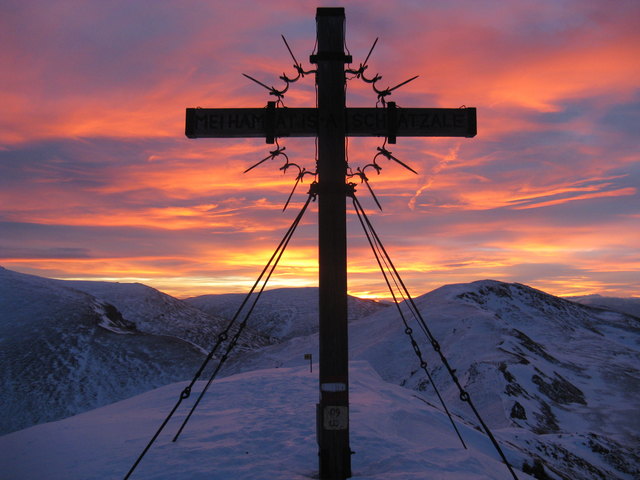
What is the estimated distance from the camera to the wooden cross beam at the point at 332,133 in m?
6.29

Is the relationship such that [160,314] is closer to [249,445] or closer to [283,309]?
[283,309]

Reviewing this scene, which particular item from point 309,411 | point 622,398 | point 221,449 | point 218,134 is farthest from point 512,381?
point 218,134

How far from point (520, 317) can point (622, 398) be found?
844 inches

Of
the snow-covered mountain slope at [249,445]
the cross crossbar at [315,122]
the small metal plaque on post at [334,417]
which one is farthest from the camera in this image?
the snow-covered mountain slope at [249,445]

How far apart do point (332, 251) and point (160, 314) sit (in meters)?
95.6

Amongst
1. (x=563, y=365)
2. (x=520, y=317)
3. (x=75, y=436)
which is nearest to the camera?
(x=75, y=436)

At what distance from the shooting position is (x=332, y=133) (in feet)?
21.6

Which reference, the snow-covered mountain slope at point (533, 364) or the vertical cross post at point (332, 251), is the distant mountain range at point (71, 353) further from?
the vertical cross post at point (332, 251)

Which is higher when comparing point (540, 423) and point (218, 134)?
point (218, 134)

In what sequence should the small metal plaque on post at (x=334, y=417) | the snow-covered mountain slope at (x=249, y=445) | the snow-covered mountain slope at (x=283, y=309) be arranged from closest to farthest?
the small metal plaque on post at (x=334, y=417) → the snow-covered mountain slope at (x=249, y=445) → the snow-covered mountain slope at (x=283, y=309)

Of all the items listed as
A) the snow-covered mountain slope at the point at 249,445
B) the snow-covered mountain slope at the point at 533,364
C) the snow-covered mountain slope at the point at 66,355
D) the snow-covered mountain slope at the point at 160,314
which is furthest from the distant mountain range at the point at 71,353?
the snow-covered mountain slope at the point at 249,445

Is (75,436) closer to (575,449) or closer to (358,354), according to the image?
(575,449)

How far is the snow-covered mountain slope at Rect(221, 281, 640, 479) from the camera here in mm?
17219

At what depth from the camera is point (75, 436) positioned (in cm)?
1009
